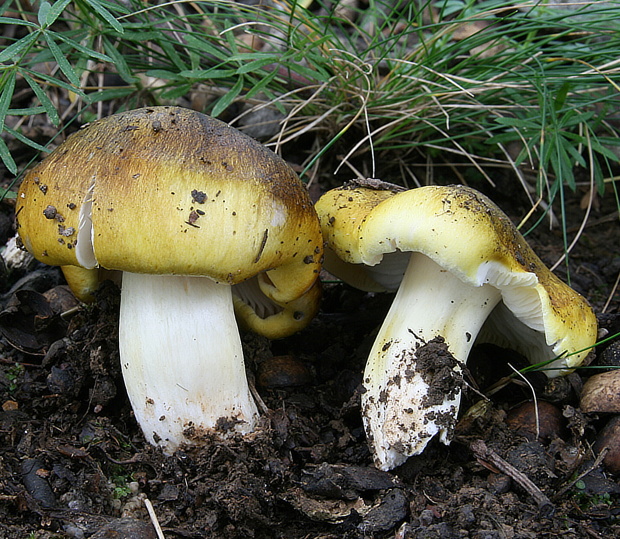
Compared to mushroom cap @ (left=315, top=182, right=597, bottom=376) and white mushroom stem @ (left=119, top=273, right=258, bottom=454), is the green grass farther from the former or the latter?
white mushroom stem @ (left=119, top=273, right=258, bottom=454)

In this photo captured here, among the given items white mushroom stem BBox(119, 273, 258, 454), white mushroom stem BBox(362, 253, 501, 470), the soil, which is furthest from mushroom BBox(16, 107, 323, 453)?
white mushroom stem BBox(362, 253, 501, 470)

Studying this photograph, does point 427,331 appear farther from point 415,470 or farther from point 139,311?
point 139,311

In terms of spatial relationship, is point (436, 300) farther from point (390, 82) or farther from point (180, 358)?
point (390, 82)

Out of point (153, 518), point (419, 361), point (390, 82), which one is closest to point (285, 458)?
point (153, 518)

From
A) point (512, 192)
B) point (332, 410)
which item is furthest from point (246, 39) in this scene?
point (332, 410)

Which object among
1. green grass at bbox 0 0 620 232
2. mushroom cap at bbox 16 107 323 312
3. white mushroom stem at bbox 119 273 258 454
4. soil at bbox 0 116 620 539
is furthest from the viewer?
green grass at bbox 0 0 620 232

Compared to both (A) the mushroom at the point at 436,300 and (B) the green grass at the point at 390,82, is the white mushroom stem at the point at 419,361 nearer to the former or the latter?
(A) the mushroom at the point at 436,300
